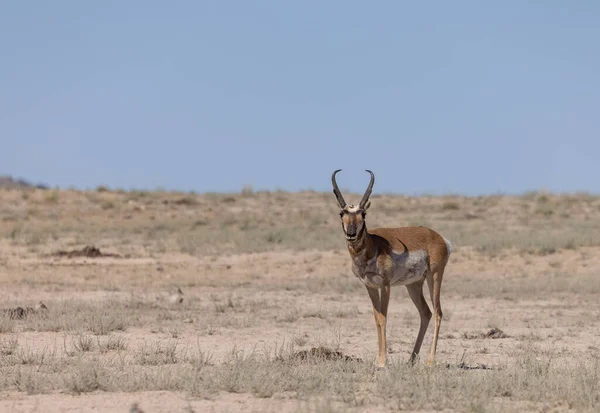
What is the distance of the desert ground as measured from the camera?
345 inches

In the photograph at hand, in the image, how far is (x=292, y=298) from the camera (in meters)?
19.6

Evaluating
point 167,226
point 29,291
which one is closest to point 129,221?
point 167,226

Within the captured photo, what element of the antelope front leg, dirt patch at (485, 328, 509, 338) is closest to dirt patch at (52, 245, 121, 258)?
dirt patch at (485, 328, 509, 338)

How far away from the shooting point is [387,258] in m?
10.7

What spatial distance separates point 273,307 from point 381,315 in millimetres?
7104

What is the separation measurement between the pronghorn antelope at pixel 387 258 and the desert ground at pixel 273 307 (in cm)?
67

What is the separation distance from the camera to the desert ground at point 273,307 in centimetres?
877

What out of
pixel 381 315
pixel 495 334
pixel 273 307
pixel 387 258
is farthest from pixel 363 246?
pixel 273 307

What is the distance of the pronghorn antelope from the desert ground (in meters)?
0.67

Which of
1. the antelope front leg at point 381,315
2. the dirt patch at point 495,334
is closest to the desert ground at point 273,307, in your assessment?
the dirt patch at point 495,334

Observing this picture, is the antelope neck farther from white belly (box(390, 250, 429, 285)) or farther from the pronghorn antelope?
white belly (box(390, 250, 429, 285))

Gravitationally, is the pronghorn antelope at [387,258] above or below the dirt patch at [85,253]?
above

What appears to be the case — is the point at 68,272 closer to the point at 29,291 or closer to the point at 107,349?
the point at 29,291

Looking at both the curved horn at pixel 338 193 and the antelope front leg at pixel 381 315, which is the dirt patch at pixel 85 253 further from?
the curved horn at pixel 338 193
